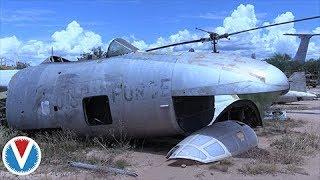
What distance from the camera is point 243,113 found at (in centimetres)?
1427

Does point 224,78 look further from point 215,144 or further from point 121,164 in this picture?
point 121,164

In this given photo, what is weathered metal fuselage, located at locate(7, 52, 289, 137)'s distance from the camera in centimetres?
1051

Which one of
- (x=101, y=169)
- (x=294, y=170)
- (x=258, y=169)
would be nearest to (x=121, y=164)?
(x=101, y=169)

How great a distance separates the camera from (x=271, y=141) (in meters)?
13.5

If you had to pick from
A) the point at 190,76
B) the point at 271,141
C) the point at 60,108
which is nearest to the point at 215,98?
the point at 271,141

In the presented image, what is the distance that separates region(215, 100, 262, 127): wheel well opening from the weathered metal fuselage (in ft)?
8.08

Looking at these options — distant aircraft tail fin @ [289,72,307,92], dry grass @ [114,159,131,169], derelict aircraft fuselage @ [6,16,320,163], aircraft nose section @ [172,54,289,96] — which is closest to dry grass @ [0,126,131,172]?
dry grass @ [114,159,131,169]

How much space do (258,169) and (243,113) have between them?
501 centimetres

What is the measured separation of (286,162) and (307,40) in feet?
244

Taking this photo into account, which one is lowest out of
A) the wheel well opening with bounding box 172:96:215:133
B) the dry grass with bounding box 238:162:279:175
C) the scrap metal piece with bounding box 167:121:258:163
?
the dry grass with bounding box 238:162:279:175

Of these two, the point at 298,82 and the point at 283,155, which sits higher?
the point at 283,155

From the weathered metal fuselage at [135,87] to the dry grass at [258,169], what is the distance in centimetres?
156

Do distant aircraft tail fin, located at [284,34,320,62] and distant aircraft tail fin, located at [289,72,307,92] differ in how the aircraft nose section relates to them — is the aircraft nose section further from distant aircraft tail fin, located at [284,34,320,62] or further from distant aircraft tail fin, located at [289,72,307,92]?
distant aircraft tail fin, located at [284,34,320,62]

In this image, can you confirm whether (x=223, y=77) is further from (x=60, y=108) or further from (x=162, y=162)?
(x=60, y=108)
